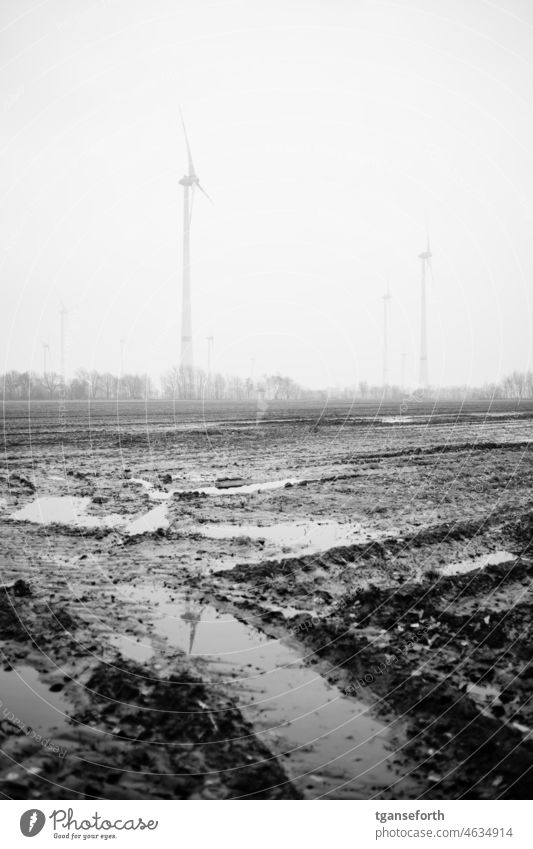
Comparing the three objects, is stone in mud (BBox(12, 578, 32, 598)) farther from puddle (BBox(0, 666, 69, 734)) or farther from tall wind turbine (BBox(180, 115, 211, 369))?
tall wind turbine (BBox(180, 115, 211, 369))

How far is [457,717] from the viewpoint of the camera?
4.96 metres

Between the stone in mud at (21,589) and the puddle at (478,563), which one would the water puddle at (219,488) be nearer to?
the stone in mud at (21,589)

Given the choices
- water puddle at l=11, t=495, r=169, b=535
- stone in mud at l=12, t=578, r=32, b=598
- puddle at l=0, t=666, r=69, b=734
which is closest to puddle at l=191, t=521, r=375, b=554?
water puddle at l=11, t=495, r=169, b=535

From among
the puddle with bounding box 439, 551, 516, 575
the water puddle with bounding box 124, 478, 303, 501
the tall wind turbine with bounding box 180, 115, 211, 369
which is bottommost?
the puddle with bounding box 439, 551, 516, 575

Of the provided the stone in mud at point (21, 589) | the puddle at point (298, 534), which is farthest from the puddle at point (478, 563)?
the stone in mud at point (21, 589)

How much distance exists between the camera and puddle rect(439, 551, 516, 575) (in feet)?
28.4

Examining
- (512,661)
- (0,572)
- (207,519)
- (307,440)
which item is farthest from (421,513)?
(307,440)

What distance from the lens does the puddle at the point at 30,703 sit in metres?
4.98

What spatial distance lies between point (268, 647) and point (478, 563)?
176 inches

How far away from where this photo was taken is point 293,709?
5195mm

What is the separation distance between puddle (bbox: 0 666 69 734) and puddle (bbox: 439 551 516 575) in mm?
5912

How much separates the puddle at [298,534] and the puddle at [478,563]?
1975mm

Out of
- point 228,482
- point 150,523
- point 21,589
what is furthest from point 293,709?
point 228,482

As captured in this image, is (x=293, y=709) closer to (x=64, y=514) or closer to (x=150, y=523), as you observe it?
(x=150, y=523)
